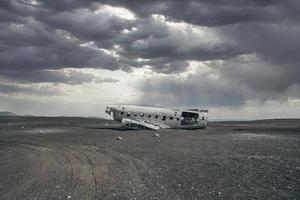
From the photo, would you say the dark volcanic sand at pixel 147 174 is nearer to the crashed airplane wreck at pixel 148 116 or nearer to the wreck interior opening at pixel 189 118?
the crashed airplane wreck at pixel 148 116

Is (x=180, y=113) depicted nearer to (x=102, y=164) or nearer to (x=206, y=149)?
(x=206, y=149)

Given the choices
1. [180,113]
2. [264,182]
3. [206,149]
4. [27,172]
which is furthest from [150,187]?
[180,113]

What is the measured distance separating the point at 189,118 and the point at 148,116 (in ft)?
29.9

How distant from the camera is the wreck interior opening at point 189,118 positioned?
62.9 meters

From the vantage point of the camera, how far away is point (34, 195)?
16438 mm

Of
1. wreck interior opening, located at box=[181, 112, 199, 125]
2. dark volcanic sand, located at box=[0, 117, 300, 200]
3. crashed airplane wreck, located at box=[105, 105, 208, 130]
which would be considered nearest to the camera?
dark volcanic sand, located at box=[0, 117, 300, 200]

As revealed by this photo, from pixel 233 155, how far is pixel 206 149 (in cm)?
451

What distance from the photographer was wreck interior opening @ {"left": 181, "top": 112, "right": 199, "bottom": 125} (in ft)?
206

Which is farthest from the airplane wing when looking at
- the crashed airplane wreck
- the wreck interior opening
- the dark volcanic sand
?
the dark volcanic sand

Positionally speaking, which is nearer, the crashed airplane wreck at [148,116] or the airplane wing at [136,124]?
the airplane wing at [136,124]

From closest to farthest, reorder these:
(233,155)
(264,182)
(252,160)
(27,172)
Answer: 1. (264,182)
2. (27,172)
3. (252,160)
4. (233,155)

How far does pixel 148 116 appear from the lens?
195 feet

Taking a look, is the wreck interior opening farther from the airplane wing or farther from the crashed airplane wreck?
the airplane wing

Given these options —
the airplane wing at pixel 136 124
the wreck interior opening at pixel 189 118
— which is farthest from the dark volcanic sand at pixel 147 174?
the wreck interior opening at pixel 189 118
